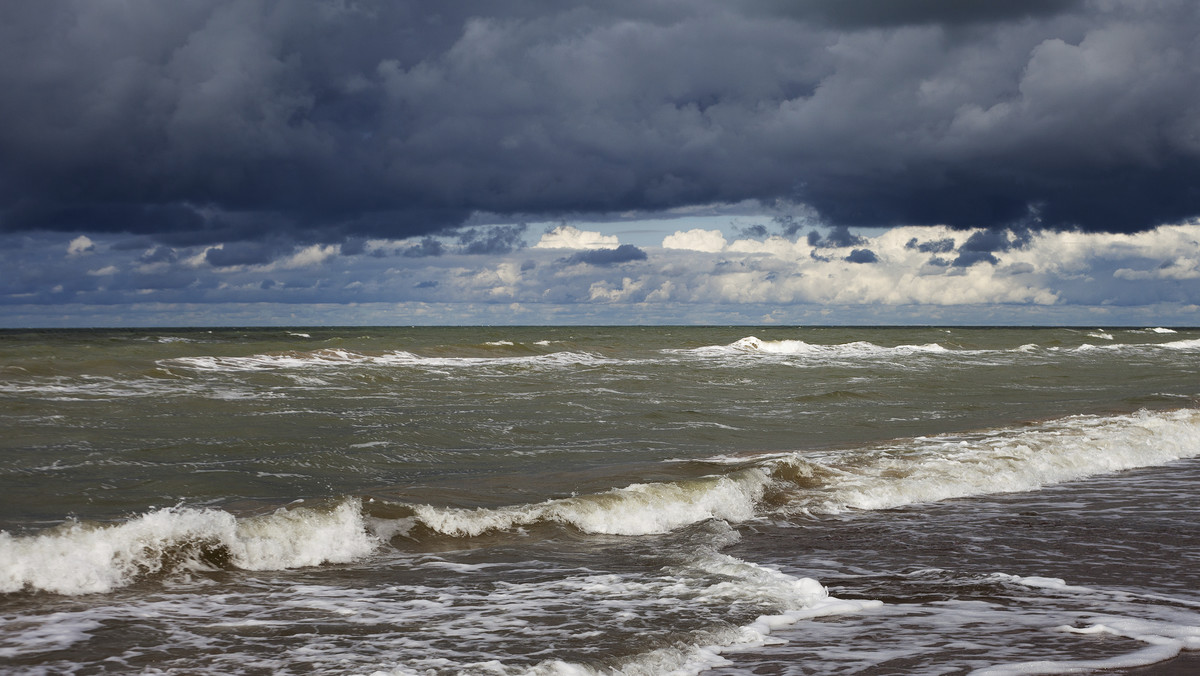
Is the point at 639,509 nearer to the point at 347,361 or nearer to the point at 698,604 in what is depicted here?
the point at 698,604

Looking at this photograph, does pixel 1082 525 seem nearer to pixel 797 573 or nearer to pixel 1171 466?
pixel 797 573

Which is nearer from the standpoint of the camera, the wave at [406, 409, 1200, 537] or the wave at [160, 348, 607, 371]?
the wave at [406, 409, 1200, 537]

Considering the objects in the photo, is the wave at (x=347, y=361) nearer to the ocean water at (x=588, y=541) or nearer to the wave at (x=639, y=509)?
the ocean water at (x=588, y=541)

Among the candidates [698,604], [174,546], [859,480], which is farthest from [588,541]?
[859,480]

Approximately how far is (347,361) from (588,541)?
2535cm

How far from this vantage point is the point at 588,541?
7.46 meters

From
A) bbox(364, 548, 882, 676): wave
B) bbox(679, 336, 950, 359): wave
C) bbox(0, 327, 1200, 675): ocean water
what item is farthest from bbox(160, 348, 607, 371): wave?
bbox(364, 548, 882, 676): wave

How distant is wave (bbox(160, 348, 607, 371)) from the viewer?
88.7 feet

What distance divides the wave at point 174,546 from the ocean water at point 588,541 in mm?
19

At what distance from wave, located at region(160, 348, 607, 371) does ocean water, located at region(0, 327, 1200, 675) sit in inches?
432

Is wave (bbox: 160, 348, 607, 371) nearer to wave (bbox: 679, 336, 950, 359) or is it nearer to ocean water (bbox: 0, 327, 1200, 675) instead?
ocean water (bbox: 0, 327, 1200, 675)

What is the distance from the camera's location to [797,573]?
20.3 ft

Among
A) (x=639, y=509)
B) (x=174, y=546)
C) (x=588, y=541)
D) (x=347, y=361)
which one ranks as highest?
(x=347, y=361)

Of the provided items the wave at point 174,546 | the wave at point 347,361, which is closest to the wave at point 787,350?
the wave at point 347,361
